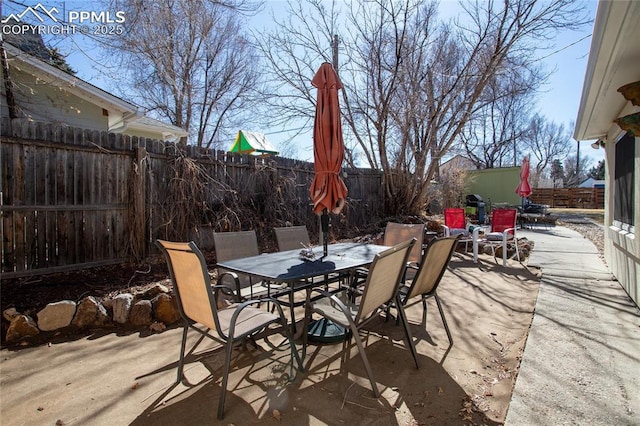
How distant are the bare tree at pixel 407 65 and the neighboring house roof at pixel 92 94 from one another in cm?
358

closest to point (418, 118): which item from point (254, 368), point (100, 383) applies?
point (254, 368)

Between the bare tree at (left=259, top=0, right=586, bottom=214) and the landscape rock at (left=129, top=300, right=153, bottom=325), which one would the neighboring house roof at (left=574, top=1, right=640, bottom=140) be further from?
the bare tree at (left=259, top=0, right=586, bottom=214)

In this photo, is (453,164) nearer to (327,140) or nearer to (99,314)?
(327,140)

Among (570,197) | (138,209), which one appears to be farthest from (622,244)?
(570,197)

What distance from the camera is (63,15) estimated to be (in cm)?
433

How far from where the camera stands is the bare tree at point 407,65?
26.7ft

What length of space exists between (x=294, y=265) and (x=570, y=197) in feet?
103

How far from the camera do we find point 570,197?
88.8 feet

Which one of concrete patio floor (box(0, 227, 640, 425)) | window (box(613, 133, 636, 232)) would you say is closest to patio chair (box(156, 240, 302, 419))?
concrete patio floor (box(0, 227, 640, 425))

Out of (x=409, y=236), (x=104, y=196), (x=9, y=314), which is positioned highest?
(x=104, y=196)

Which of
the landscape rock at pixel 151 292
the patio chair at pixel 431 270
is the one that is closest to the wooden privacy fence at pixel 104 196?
the landscape rock at pixel 151 292

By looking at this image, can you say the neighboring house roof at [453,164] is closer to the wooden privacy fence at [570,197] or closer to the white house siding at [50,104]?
the wooden privacy fence at [570,197]

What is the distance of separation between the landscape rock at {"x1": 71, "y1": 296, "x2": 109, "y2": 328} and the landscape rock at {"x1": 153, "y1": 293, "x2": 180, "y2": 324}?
1.39 feet

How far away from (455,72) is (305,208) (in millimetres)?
5440
